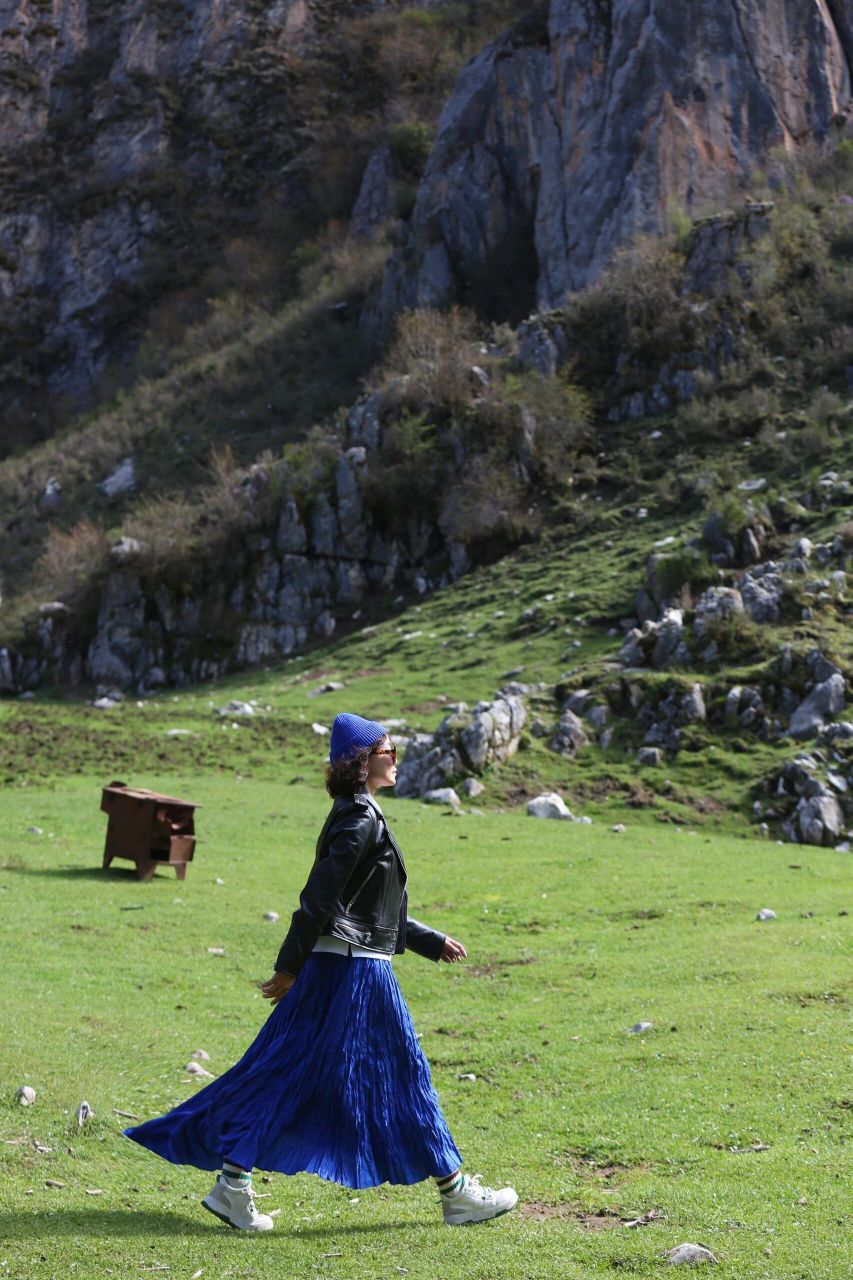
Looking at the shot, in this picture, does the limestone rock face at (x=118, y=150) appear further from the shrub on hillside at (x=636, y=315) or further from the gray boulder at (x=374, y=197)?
the shrub on hillside at (x=636, y=315)

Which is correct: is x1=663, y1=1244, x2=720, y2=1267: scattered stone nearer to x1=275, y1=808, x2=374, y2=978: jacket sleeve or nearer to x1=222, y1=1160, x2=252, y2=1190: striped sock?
x1=222, y1=1160, x2=252, y2=1190: striped sock

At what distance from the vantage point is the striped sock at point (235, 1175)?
604cm

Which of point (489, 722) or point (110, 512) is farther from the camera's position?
point (110, 512)

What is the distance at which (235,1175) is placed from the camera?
6.05 metres

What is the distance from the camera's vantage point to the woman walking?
19.7 feet

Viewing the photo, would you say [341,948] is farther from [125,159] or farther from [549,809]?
[125,159]

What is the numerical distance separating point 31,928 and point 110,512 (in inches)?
1974

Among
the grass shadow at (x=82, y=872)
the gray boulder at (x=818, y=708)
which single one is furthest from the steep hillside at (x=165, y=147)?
the grass shadow at (x=82, y=872)

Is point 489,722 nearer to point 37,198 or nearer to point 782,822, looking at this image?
point 782,822

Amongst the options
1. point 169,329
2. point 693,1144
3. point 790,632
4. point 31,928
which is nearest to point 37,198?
point 169,329

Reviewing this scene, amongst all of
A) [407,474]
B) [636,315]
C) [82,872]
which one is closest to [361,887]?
[82,872]

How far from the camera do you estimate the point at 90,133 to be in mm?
95812

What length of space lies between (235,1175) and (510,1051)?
157 inches

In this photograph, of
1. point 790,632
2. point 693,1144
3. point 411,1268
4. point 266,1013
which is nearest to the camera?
point 411,1268
